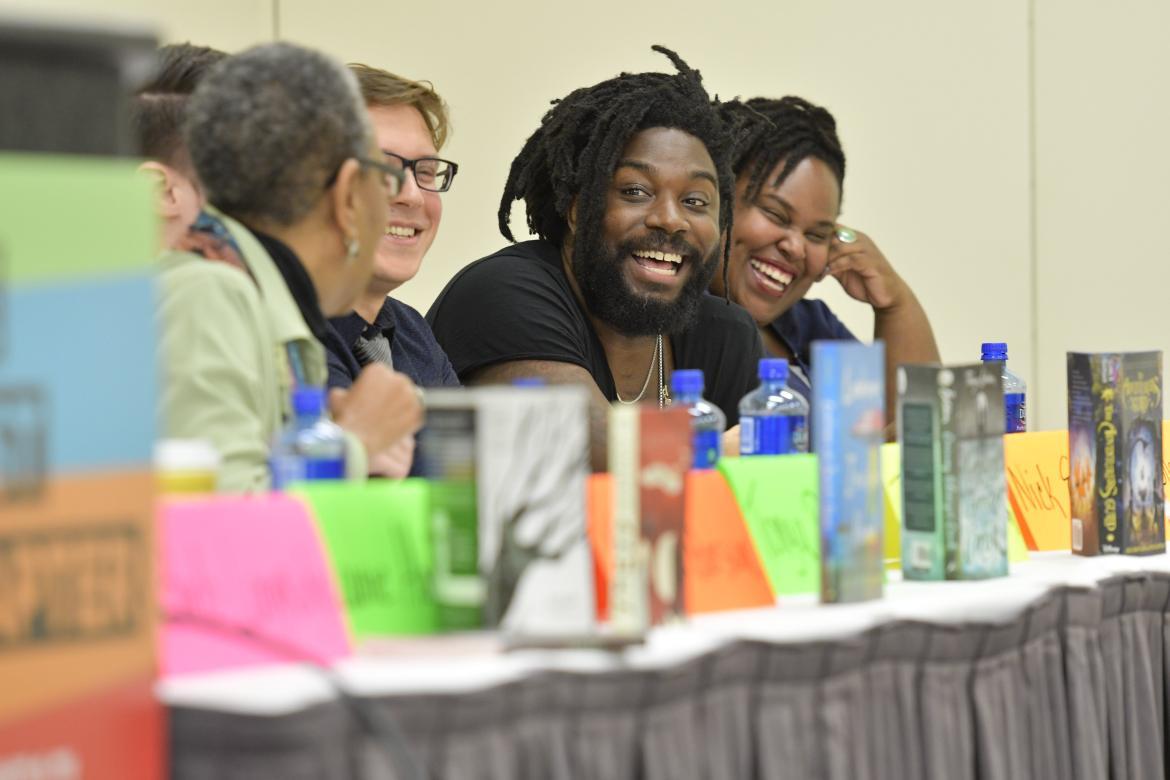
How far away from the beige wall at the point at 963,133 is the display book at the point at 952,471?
2.72m

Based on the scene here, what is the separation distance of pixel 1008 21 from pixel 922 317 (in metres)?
1.84

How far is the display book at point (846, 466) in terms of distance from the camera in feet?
5.16

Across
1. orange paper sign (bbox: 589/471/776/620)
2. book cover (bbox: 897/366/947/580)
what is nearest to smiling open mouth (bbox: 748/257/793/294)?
book cover (bbox: 897/366/947/580)

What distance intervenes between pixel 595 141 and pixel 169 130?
0.91m

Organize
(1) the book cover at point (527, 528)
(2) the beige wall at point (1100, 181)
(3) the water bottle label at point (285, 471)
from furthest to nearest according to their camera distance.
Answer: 1. (2) the beige wall at point (1100, 181)
2. (3) the water bottle label at point (285, 471)
3. (1) the book cover at point (527, 528)

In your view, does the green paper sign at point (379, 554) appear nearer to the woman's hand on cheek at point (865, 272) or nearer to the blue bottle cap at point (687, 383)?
the blue bottle cap at point (687, 383)

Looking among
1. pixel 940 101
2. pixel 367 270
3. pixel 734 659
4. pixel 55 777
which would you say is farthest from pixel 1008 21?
pixel 55 777

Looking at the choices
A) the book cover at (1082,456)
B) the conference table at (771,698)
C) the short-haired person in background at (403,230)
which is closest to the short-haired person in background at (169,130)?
Answer: the short-haired person in background at (403,230)

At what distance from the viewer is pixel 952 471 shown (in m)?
1.71

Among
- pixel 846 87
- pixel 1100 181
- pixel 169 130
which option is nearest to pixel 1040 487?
pixel 169 130

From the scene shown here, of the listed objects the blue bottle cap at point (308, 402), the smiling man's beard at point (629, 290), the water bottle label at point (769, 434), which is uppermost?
the smiling man's beard at point (629, 290)

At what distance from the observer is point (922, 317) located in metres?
3.71

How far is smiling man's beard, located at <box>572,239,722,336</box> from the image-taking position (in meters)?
2.99

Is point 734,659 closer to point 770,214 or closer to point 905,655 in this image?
point 905,655
